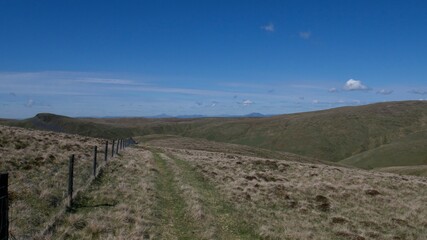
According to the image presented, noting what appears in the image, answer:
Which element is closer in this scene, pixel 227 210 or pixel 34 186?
pixel 34 186

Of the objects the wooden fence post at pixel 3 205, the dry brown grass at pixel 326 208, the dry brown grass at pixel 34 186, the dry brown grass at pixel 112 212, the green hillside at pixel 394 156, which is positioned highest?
the wooden fence post at pixel 3 205

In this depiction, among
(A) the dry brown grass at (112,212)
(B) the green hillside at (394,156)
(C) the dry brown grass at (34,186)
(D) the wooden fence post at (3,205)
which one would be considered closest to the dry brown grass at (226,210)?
(A) the dry brown grass at (112,212)

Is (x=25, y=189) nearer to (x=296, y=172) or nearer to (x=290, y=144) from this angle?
(x=296, y=172)

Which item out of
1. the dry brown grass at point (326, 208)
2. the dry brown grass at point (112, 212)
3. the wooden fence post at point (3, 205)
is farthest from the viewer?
the dry brown grass at point (326, 208)

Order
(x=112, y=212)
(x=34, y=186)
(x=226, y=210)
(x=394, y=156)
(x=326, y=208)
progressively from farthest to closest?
(x=394, y=156) → (x=326, y=208) → (x=226, y=210) → (x=34, y=186) → (x=112, y=212)

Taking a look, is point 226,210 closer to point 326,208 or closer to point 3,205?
point 326,208

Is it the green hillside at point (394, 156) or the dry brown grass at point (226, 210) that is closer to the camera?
the dry brown grass at point (226, 210)

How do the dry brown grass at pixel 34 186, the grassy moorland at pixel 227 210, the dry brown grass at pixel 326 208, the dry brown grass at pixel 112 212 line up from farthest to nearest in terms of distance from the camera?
the dry brown grass at pixel 326 208 < the grassy moorland at pixel 227 210 < the dry brown grass at pixel 112 212 < the dry brown grass at pixel 34 186

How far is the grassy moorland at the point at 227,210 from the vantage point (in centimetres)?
1304

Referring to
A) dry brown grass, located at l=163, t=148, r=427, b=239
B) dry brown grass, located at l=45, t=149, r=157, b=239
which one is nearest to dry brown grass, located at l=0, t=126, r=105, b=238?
dry brown grass, located at l=45, t=149, r=157, b=239

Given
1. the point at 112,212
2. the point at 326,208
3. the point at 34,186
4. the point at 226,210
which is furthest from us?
the point at 326,208

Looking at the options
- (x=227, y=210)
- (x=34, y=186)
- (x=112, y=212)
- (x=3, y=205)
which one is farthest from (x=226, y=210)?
(x=3, y=205)

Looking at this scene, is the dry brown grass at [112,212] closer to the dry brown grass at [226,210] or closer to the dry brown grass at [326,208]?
the dry brown grass at [226,210]

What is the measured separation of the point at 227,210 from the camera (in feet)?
57.1
